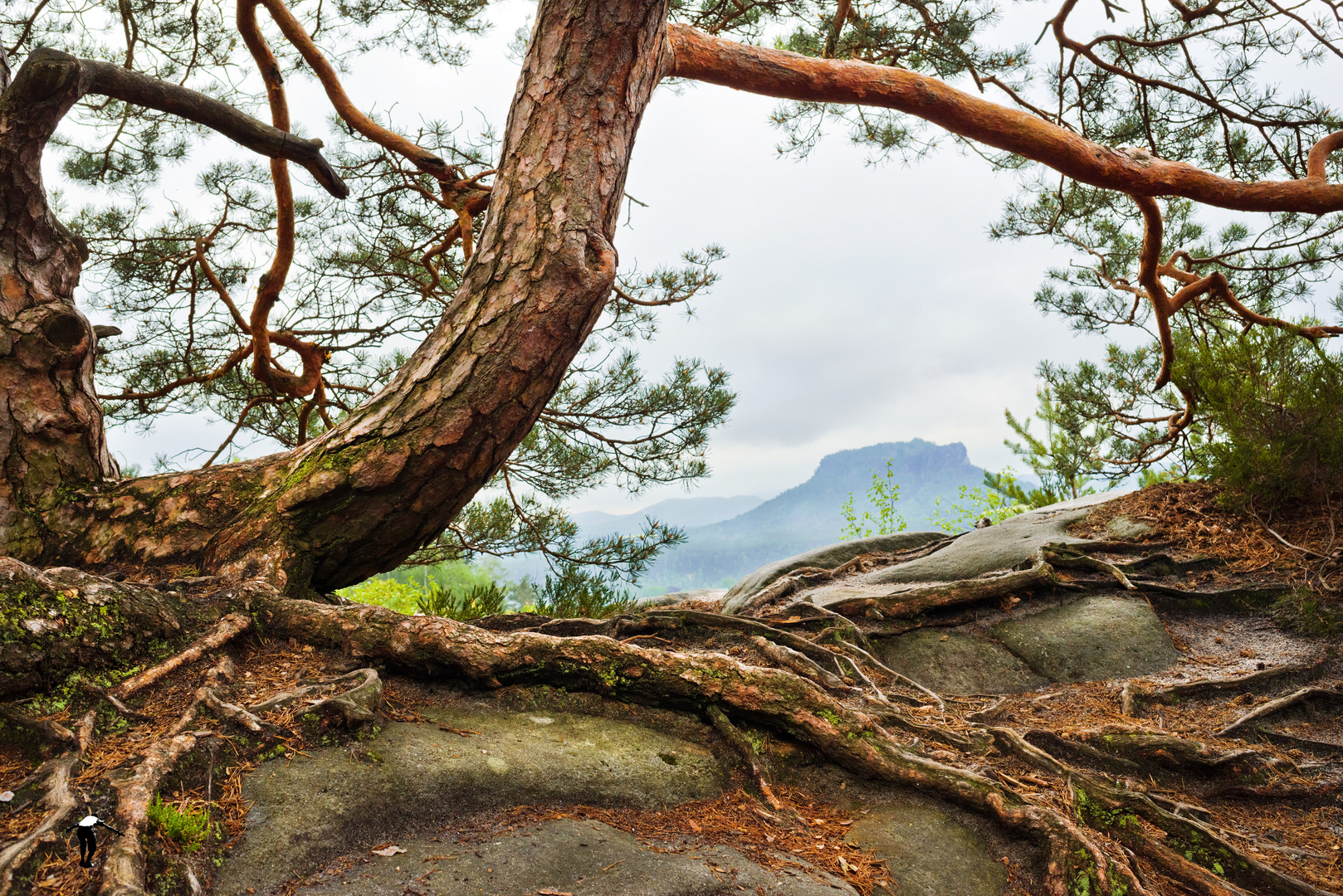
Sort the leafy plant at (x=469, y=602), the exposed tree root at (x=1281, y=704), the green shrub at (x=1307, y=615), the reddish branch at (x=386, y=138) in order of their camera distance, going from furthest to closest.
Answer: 1. the leafy plant at (x=469, y=602)
2. the reddish branch at (x=386, y=138)
3. the green shrub at (x=1307, y=615)
4. the exposed tree root at (x=1281, y=704)

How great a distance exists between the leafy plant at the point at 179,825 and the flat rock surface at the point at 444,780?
0.30 ft

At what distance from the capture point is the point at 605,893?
5.74ft

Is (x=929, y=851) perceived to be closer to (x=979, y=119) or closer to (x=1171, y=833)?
(x=1171, y=833)

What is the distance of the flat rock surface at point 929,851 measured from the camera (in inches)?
82.4

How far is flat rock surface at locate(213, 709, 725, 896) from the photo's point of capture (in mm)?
1792

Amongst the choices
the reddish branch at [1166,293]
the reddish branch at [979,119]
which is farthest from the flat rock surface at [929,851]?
the reddish branch at [1166,293]

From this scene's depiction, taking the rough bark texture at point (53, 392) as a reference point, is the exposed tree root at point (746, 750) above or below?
below

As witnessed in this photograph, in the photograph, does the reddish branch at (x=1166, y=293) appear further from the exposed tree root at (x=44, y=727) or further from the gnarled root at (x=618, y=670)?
the exposed tree root at (x=44, y=727)

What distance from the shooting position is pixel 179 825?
65.1 inches

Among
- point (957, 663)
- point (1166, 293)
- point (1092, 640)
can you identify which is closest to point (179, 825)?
point (957, 663)

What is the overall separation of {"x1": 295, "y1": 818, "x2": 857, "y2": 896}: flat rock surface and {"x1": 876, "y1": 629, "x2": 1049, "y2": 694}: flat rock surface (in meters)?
2.44

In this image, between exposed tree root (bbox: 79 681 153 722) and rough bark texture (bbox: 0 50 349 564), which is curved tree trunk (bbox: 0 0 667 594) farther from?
exposed tree root (bbox: 79 681 153 722)

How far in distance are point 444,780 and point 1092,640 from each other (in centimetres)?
384

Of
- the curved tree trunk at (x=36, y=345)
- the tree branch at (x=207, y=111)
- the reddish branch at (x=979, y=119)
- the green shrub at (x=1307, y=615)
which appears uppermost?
the reddish branch at (x=979, y=119)
